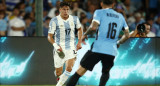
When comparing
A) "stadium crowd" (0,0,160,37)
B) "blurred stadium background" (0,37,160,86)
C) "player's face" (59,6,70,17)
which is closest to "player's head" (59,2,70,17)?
"player's face" (59,6,70,17)

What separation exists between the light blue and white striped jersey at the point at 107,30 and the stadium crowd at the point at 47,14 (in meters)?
4.53

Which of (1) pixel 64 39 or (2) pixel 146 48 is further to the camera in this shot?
(2) pixel 146 48

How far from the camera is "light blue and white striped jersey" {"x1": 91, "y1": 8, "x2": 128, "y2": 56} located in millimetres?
7910

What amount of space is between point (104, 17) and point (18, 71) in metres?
4.16

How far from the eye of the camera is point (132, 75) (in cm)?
1152

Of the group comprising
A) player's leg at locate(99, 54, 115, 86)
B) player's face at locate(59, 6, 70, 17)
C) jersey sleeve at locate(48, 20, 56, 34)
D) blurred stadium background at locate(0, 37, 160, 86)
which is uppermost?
Answer: player's face at locate(59, 6, 70, 17)

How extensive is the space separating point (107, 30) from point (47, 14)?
24.0ft

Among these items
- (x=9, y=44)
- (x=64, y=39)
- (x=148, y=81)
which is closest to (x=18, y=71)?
(x=9, y=44)

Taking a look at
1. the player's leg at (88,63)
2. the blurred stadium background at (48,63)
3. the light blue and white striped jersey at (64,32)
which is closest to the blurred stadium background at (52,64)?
the blurred stadium background at (48,63)

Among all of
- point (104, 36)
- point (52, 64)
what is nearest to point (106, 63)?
point (104, 36)

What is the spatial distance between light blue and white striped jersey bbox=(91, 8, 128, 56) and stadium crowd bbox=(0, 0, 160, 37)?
14.9 ft

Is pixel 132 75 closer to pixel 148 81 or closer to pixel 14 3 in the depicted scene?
pixel 148 81

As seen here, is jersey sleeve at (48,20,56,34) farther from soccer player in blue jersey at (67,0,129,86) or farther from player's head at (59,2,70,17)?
soccer player in blue jersey at (67,0,129,86)

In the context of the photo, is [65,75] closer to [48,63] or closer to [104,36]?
[104,36]
